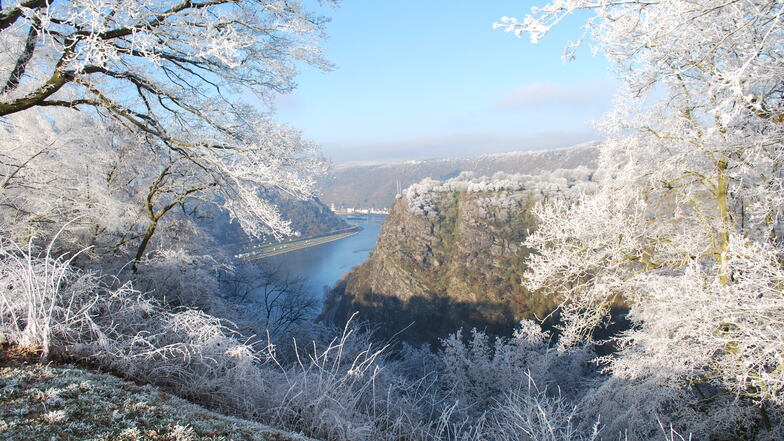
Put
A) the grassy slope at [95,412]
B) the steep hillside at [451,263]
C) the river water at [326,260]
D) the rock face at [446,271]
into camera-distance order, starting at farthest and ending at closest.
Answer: the river water at [326,260], the steep hillside at [451,263], the rock face at [446,271], the grassy slope at [95,412]

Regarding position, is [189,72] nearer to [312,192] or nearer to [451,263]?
[312,192]

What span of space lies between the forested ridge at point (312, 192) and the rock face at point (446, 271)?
26.1m

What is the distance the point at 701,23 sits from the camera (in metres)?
2.93

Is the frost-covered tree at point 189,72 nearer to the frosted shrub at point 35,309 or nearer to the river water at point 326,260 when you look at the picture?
the frosted shrub at point 35,309

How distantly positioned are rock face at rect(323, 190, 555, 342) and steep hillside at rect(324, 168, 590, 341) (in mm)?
94

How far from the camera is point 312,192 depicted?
4.70 m

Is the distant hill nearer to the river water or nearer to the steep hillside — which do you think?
the river water

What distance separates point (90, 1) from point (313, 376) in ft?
11.5

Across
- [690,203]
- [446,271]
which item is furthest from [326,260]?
[690,203]

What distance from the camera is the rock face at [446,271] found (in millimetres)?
32844

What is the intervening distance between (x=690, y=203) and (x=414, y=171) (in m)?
102

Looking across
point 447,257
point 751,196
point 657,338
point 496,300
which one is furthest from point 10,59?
point 447,257

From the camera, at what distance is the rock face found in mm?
32844

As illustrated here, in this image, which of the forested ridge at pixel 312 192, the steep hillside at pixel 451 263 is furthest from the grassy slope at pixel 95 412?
the steep hillside at pixel 451 263
